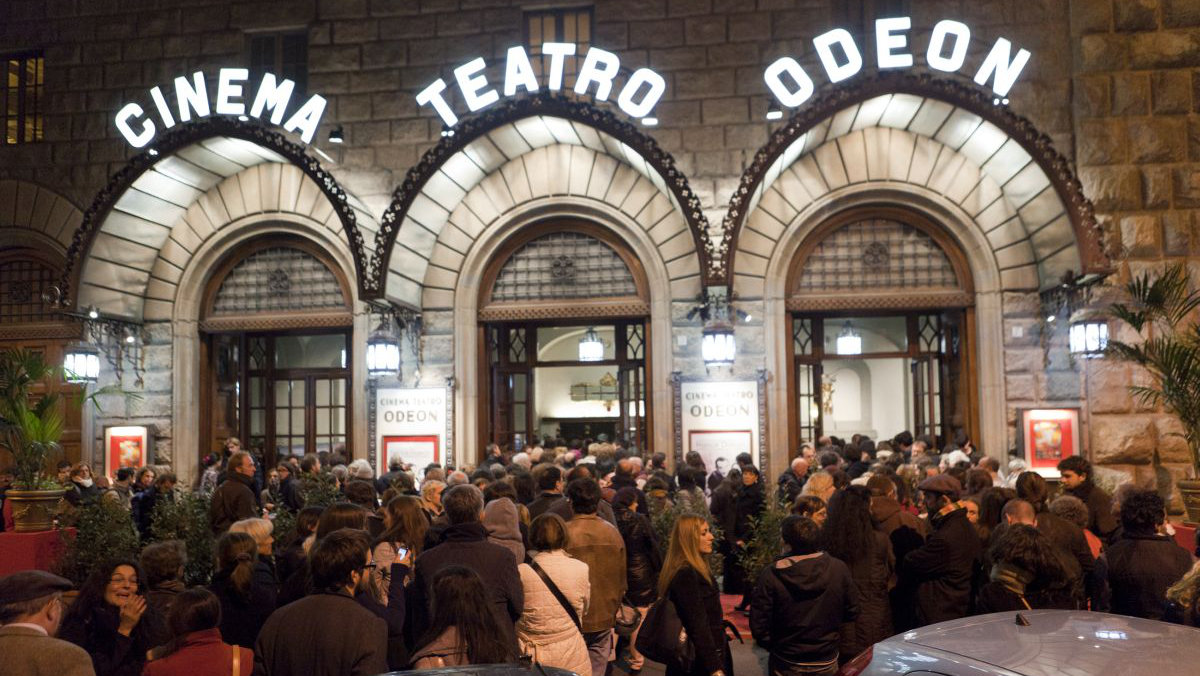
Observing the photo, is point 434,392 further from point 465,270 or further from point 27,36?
point 27,36

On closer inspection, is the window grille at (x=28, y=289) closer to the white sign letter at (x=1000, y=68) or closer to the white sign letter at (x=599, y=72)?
the white sign letter at (x=599, y=72)

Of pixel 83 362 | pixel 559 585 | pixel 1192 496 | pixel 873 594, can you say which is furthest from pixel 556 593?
pixel 83 362

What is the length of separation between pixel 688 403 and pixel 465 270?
428cm

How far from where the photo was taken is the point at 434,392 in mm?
16062

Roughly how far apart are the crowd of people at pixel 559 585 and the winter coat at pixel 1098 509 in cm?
2

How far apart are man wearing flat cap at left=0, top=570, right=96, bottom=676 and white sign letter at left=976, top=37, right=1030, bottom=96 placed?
1314cm

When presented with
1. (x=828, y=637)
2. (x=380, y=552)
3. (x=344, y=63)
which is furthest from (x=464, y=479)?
(x=344, y=63)

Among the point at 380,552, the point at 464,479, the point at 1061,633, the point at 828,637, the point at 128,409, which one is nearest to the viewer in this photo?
the point at 1061,633

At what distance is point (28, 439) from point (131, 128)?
704 centimetres

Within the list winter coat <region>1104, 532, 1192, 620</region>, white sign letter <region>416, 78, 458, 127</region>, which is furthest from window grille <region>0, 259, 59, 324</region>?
winter coat <region>1104, 532, 1192, 620</region>

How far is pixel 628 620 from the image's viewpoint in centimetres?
844

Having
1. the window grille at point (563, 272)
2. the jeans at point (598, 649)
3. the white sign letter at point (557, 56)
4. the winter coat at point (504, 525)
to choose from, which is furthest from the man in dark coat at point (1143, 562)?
the window grille at point (563, 272)

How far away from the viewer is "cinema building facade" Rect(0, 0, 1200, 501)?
14.5 metres

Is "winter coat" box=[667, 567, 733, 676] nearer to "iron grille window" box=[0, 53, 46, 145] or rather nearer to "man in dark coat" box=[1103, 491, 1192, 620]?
"man in dark coat" box=[1103, 491, 1192, 620]
